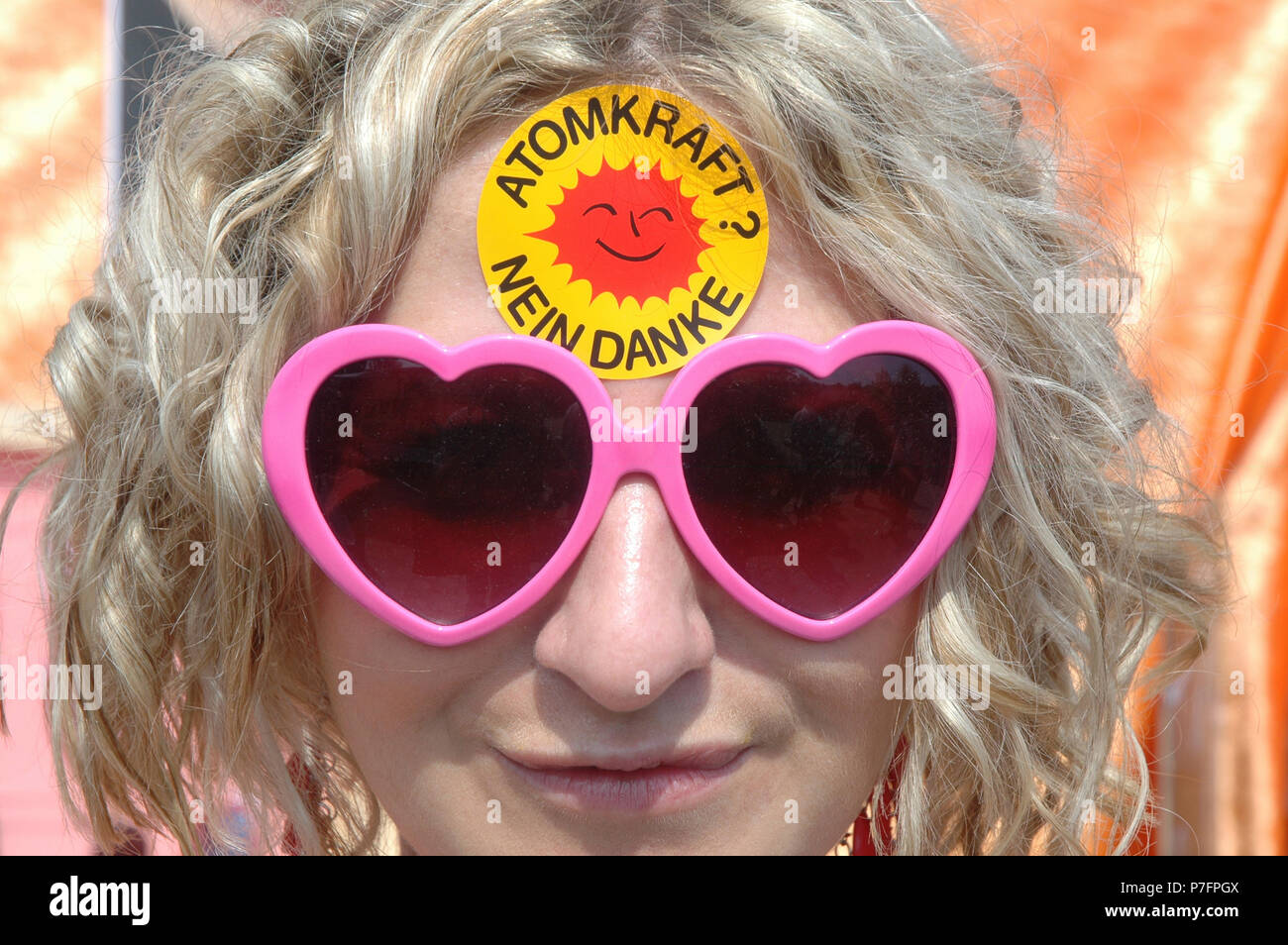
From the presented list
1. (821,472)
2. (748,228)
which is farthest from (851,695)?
(748,228)

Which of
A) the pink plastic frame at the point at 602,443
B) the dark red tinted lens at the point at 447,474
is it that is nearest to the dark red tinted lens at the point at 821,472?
the pink plastic frame at the point at 602,443

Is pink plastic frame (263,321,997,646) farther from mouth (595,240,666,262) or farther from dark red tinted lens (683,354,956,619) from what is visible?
mouth (595,240,666,262)

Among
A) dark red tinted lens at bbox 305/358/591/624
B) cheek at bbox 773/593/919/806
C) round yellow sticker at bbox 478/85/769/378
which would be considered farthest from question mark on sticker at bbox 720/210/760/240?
cheek at bbox 773/593/919/806

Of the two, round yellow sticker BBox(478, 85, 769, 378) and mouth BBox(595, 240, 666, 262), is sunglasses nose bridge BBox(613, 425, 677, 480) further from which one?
mouth BBox(595, 240, 666, 262)

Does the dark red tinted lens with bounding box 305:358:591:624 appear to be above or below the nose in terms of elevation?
above

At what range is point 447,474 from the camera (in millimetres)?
915

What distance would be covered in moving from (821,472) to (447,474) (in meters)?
0.34

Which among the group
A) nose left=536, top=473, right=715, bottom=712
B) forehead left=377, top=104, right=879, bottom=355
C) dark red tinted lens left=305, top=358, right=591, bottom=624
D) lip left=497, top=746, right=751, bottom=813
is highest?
forehead left=377, top=104, right=879, bottom=355

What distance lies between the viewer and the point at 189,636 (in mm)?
1123

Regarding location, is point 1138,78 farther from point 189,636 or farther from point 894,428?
point 189,636

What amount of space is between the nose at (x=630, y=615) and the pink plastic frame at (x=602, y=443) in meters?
0.02

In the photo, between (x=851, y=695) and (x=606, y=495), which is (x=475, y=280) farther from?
(x=851, y=695)

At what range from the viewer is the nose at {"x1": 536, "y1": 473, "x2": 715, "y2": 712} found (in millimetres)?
871
